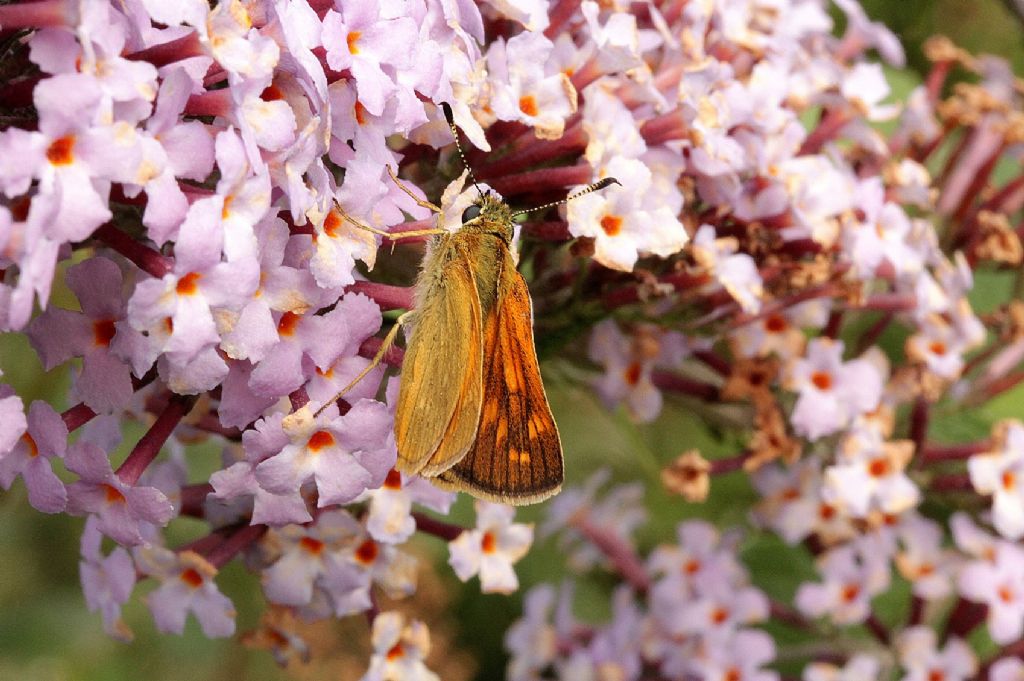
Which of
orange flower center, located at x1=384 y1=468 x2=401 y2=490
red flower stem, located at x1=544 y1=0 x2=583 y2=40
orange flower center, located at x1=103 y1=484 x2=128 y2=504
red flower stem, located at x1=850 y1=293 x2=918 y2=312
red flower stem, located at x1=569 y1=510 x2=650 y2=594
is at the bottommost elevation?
red flower stem, located at x1=569 y1=510 x2=650 y2=594

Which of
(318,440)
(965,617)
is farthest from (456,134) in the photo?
(965,617)

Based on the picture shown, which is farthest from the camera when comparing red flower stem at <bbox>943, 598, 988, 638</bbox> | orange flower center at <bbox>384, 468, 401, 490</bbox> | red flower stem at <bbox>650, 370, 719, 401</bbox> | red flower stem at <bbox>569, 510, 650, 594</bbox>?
red flower stem at <bbox>569, 510, 650, 594</bbox>

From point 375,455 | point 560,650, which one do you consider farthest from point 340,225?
point 560,650

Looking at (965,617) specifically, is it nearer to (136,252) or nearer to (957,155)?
(957,155)

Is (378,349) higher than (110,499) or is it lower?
higher

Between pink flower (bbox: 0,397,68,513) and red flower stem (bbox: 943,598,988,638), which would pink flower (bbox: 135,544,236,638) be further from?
red flower stem (bbox: 943,598,988,638)

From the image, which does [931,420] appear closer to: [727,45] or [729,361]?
[729,361]

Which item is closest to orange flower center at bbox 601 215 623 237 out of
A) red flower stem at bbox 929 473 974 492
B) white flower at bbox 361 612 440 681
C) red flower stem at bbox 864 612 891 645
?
white flower at bbox 361 612 440 681
